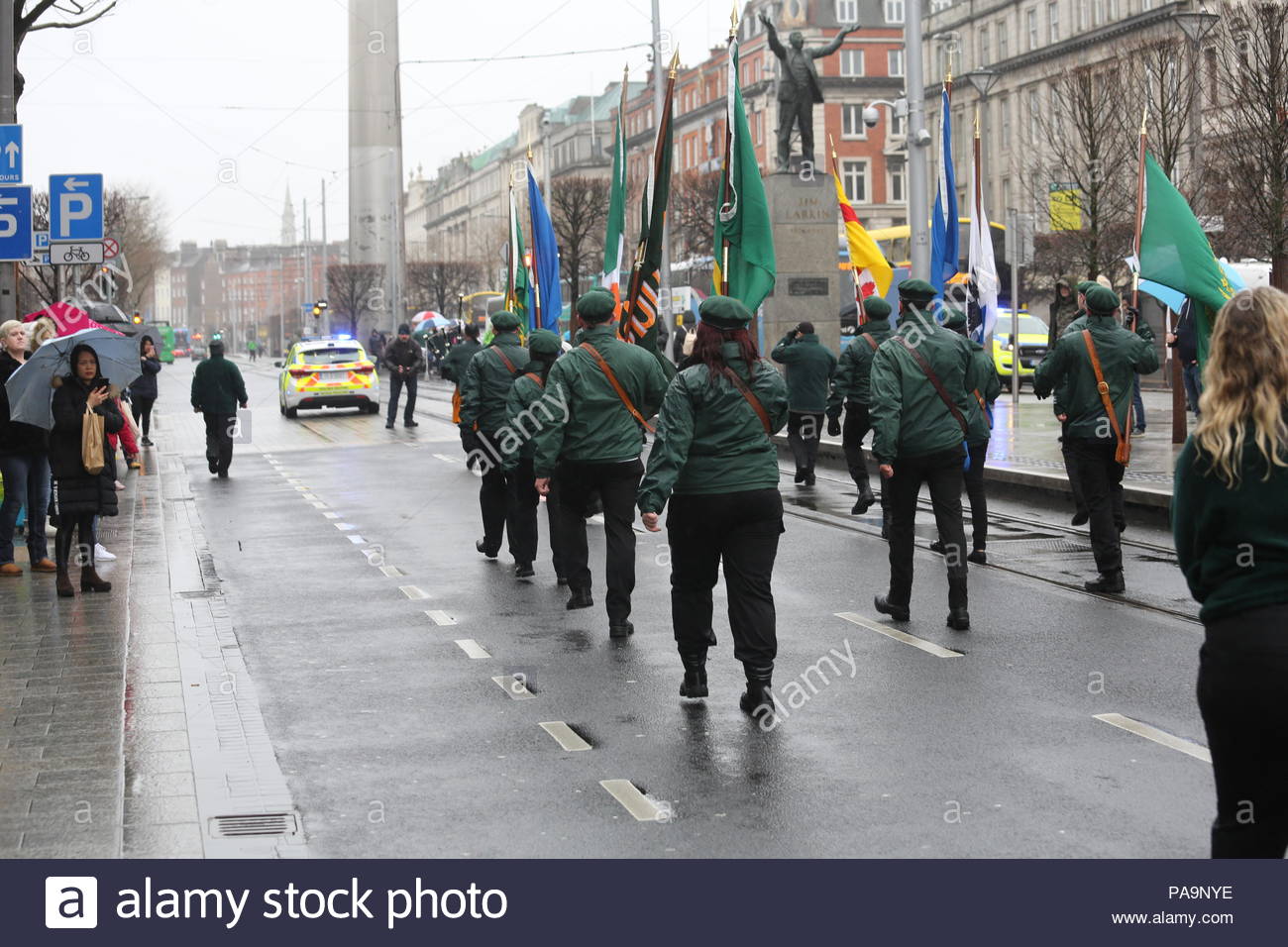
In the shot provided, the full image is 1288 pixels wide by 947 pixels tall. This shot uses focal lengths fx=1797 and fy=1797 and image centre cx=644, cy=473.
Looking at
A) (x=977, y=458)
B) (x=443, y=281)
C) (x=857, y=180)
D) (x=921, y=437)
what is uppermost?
(x=857, y=180)

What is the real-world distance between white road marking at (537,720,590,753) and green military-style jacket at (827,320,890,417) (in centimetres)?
798

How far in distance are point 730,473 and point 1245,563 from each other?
3.73m

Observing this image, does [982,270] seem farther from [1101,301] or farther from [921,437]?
[921,437]

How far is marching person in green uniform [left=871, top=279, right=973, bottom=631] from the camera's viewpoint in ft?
32.1

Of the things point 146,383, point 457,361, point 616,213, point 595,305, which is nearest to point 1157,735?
point 595,305

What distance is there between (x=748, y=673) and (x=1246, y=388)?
3.93 metres

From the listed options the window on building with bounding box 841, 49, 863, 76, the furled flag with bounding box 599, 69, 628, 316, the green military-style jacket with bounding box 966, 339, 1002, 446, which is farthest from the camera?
the window on building with bounding box 841, 49, 863, 76

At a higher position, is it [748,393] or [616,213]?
[616,213]

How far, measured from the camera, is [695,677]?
7926 millimetres

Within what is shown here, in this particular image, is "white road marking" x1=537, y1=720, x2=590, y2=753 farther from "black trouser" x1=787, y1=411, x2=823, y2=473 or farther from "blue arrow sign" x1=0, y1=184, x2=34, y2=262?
"black trouser" x1=787, y1=411, x2=823, y2=473

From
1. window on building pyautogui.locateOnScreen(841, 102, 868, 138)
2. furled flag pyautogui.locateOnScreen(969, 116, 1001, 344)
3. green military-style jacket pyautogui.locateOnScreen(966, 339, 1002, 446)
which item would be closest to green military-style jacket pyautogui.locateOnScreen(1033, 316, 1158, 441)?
green military-style jacket pyautogui.locateOnScreen(966, 339, 1002, 446)

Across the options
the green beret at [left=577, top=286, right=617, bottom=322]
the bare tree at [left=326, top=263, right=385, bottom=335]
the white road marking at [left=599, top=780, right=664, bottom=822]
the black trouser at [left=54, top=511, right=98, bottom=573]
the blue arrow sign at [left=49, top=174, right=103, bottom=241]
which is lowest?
the white road marking at [left=599, top=780, right=664, bottom=822]

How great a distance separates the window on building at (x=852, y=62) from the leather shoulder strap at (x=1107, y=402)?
84.4m

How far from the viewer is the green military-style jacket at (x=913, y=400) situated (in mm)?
→ 9781
